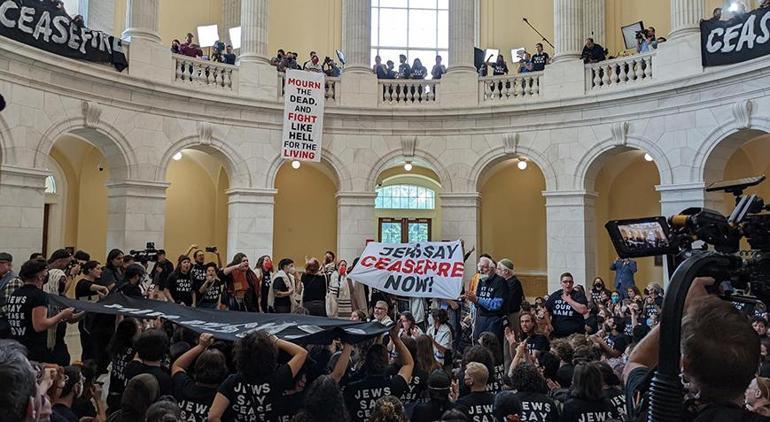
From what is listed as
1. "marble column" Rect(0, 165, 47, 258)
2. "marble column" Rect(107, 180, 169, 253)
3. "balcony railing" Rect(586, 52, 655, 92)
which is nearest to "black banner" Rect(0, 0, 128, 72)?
"marble column" Rect(0, 165, 47, 258)

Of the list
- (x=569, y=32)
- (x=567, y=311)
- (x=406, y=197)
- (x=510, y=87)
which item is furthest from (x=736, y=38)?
(x=406, y=197)

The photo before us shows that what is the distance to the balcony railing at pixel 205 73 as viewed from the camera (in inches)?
695

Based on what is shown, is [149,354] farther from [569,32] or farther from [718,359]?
[569,32]

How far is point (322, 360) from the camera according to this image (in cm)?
643

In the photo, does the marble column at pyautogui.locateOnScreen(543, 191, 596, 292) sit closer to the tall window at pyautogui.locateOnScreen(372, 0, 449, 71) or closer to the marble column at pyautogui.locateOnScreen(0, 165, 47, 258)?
the tall window at pyautogui.locateOnScreen(372, 0, 449, 71)

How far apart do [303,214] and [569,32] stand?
1082cm

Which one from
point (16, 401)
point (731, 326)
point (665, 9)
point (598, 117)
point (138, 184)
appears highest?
point (665, 9)

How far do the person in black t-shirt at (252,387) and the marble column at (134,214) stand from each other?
12791 millimetres

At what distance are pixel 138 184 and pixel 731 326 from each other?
1631 centimetres

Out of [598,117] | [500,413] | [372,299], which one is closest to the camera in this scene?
[500,413]

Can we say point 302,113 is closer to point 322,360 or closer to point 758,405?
point 322,360

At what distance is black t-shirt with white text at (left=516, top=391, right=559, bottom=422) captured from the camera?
4609 millimetres

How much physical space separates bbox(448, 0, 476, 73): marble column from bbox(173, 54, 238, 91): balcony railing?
21.9 ft

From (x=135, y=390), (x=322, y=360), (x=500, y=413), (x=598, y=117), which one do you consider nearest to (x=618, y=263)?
(x=598, y=117)
